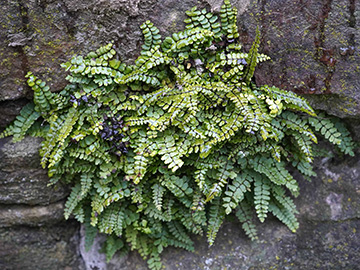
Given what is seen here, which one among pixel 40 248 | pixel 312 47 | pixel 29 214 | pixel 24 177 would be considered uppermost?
pixel 312 47

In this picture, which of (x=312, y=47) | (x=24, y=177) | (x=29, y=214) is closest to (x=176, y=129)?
(x=312, y=47)

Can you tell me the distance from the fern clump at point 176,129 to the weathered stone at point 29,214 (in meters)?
0.45

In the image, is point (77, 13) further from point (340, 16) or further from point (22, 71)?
point (340, 16)

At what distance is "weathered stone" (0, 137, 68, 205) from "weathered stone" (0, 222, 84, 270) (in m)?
0.52

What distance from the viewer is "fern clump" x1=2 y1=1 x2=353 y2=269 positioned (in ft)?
9.71

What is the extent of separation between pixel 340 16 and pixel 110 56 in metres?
2.20

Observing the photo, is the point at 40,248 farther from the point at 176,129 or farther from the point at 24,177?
the point at 176,129

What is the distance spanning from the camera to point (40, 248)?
397cm

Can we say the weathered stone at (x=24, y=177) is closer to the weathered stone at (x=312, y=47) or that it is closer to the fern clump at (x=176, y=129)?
the fern clump at (x=176, y=129)

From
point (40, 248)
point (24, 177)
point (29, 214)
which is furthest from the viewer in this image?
point (40, 248)

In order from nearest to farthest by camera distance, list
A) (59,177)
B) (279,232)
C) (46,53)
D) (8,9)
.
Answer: (8,9), (46,53), (59,177), (279,232)

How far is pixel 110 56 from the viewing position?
117 inches

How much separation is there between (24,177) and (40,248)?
43.5 inches

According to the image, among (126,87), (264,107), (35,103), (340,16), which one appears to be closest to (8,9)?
(35,103)
